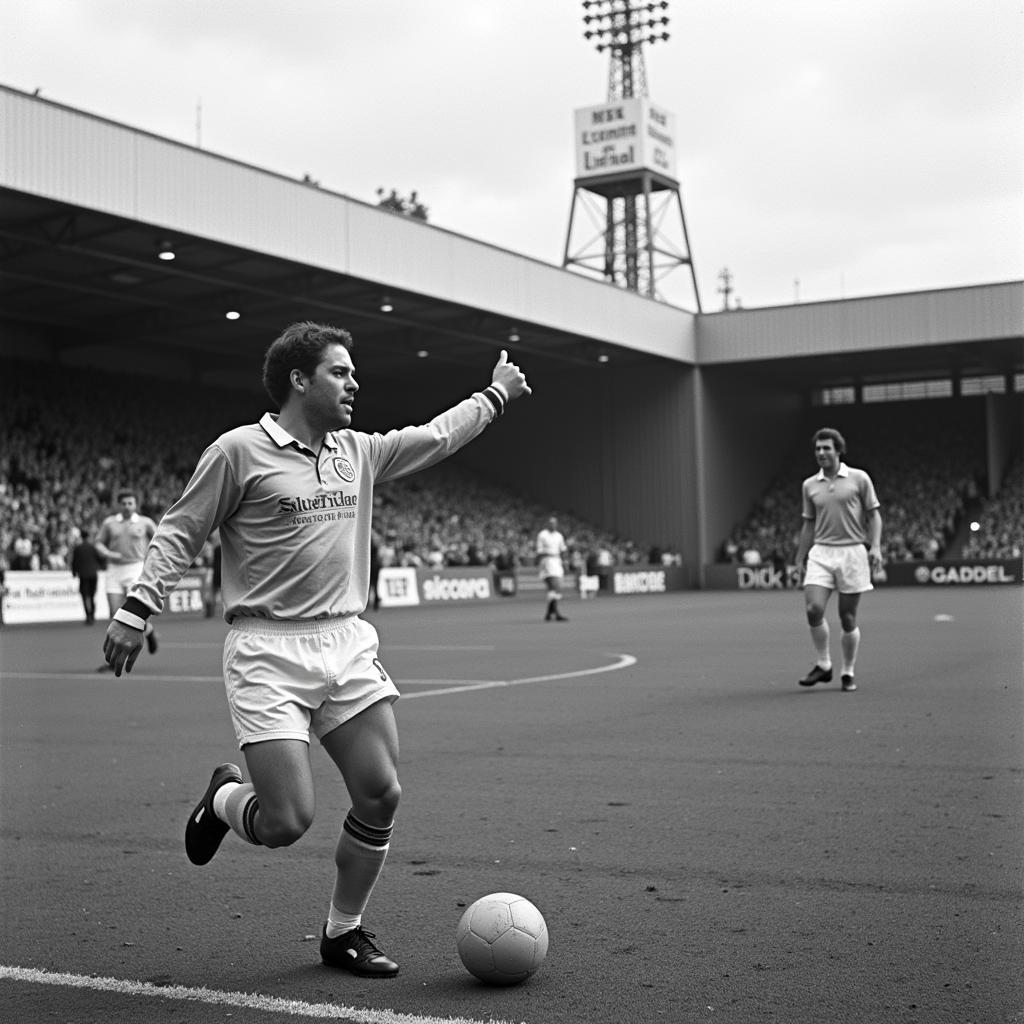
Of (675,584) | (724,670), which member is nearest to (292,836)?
(724,670)

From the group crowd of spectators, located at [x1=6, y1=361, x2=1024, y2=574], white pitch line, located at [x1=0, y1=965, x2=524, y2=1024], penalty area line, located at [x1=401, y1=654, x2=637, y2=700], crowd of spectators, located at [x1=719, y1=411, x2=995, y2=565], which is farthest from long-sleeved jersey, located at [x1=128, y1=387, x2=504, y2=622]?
crowd of spectators, located at [x1=719, y1=411, x2=995, y2=565]

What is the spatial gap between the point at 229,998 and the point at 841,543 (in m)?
9.29

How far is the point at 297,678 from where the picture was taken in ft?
15.2

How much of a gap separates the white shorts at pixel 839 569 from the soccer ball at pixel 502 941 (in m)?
8.50

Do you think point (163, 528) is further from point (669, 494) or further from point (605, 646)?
point (669, 494)

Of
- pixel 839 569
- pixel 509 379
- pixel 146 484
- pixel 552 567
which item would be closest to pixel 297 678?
pixel 509 379

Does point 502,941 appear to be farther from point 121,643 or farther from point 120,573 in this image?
point 120,573

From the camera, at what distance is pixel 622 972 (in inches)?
180

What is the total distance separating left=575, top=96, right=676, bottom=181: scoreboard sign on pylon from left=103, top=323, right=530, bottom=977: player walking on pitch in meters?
52.8

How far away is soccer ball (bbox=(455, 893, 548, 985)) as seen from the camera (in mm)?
4488

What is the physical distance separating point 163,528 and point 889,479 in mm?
54781

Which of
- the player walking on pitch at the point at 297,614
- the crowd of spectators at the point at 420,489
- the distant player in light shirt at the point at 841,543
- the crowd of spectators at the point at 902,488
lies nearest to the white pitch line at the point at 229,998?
the player walking on pitch at the point at 297,614

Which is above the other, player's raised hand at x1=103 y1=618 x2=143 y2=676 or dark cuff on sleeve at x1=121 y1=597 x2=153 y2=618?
dark cuff on sleeve at x1=121 y1=597 x2=153 y2=618

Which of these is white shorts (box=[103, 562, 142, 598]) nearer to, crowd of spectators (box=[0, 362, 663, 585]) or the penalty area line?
the penalty area line
